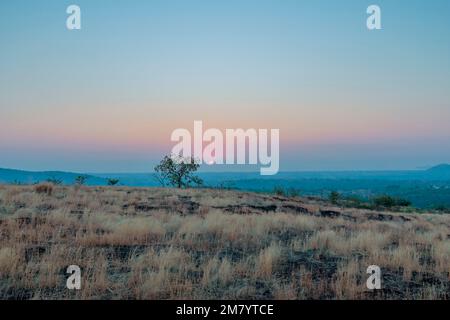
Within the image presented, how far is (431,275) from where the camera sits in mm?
8344

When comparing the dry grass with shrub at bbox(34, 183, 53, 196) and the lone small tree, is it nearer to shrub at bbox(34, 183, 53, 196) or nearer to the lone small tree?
shrub at bbox(34, 183, 53, 196)

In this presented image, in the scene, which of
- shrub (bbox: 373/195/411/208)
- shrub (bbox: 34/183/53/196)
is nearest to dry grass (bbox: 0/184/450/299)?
shrub (bbox: 34/183/53/196)

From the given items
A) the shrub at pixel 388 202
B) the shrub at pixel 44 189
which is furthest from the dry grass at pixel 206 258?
the shrub at pixel 388 202

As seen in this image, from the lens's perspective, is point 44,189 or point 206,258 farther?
point 44,189

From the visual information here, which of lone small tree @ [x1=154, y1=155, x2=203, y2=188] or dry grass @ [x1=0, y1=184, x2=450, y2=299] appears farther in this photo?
lone small tree @ [x1=154, y1=155, x2=203, y2=188]

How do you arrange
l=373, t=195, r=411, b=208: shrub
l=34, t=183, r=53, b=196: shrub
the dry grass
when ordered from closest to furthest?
1. the dry grass
2. l=34, t=183, r=53, b=196: shrub
3. l=373, t=195, r=411, b=208: shrub

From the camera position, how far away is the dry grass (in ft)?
22.8

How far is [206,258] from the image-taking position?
355 inches

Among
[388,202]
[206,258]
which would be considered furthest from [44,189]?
[388,202]

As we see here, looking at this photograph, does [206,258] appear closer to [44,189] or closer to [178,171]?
[44,189]

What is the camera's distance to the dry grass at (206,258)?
6941 millimetres

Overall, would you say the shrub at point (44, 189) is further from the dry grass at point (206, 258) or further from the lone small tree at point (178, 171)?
the lone small tree at point (178, 171)
